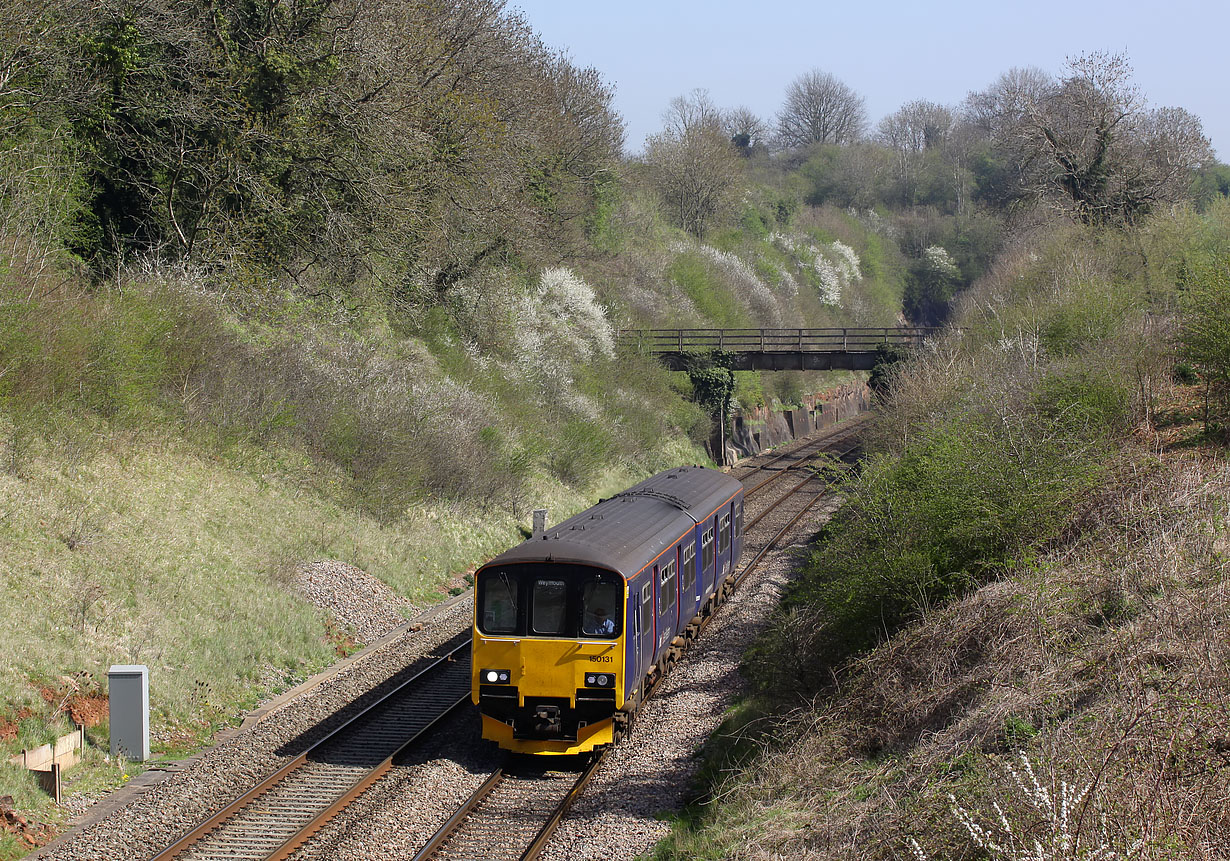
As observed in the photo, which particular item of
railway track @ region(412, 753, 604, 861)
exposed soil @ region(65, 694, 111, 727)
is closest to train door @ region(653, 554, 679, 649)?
railway track @ region(412, 753, 604, 861)

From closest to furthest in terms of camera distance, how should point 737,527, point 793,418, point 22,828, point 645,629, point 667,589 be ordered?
point 22,828 → point 645,629 → point 667,589 → point 737,527 → point 793,418

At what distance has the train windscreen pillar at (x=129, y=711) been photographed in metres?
10.5

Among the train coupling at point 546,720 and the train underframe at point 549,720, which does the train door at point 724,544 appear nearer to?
the train underframe at point 549,720

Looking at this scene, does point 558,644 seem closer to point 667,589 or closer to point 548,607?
point 548,607

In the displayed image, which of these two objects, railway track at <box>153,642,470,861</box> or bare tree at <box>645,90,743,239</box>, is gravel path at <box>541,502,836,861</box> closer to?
railway track at <box>153,642,470,861</box>

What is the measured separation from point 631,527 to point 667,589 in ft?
3.09

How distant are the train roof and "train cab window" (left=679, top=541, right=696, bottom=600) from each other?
35 cm

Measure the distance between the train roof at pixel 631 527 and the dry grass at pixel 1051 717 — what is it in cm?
259

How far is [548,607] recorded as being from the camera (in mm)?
10789

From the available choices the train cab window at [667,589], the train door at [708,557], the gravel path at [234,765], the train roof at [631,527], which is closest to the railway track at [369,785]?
the gravel path at [234,765]

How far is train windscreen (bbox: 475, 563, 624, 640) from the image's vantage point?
421 inches

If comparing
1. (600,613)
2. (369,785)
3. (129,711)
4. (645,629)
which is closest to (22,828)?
(129,711)

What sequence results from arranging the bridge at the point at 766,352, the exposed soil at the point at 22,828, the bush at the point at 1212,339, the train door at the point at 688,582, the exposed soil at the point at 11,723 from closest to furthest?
the exposed soil at the point at 22,828, the exposed soil at the point at 11,723, the train door at the point at 688,582, the bush at the point at 1212,339, the bridge at the point at 766,352

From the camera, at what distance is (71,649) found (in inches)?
452
